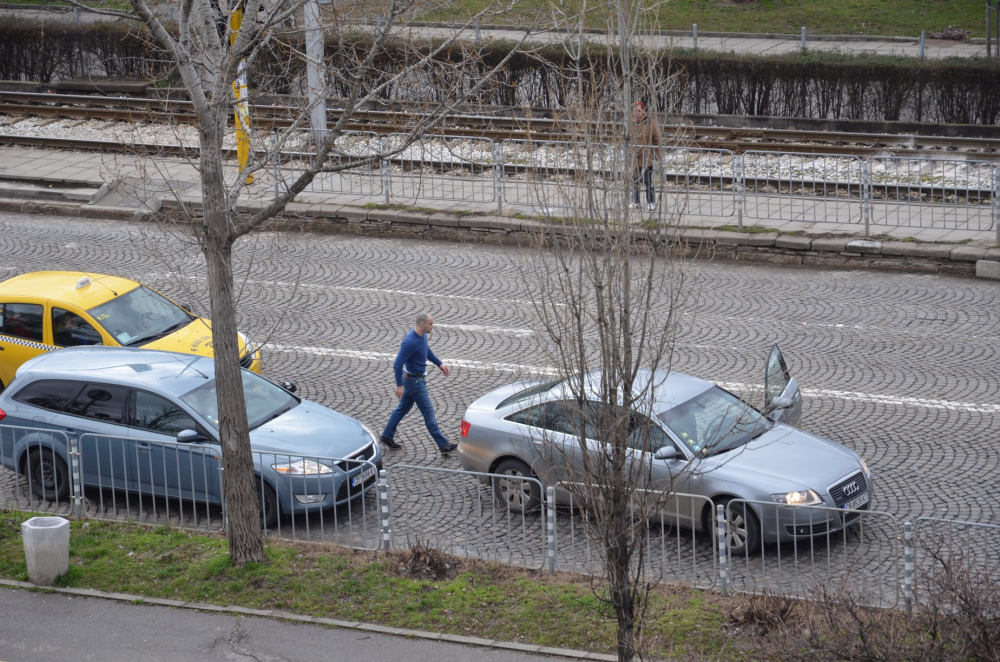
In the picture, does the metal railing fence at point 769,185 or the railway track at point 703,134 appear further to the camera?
the railway track at point 703,134

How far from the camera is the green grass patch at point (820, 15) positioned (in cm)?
3488

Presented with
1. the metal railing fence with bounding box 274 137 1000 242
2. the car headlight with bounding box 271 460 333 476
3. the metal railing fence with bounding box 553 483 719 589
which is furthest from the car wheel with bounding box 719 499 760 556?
the metal railing fence with bounding box 274 137 1000 242

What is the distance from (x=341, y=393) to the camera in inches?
526

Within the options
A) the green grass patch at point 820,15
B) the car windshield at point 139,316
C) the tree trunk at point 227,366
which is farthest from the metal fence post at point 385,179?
the green grass patch at point 820,15

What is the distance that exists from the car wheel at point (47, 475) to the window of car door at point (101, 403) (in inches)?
18.6

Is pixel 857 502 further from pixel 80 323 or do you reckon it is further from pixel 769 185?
pixel 769 185

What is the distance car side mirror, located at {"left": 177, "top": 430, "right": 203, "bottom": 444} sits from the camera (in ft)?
33.9

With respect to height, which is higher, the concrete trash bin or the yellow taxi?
the yellow taxi

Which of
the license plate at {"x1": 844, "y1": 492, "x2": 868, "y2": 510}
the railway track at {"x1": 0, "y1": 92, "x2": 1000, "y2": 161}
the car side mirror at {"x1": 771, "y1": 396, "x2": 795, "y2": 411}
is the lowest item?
the license plate at {"x1": 844, "y1": 492, "x2": 868, "y2": 510}

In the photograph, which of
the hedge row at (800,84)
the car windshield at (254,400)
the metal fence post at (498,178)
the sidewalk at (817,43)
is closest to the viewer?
the car windshield at (254,400)

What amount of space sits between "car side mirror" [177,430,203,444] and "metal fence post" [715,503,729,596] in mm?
4705

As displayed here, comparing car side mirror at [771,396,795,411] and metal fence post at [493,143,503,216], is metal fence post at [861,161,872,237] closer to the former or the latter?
metal fence post at [493,143,503,216]

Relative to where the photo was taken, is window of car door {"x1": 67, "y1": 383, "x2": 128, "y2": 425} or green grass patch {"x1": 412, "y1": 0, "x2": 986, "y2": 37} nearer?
window of car door {"x1": 67, "y1": 383, "x2": 128, "y2": 425}

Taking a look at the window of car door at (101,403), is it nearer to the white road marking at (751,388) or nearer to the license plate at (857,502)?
the white road marking at (751,388)
